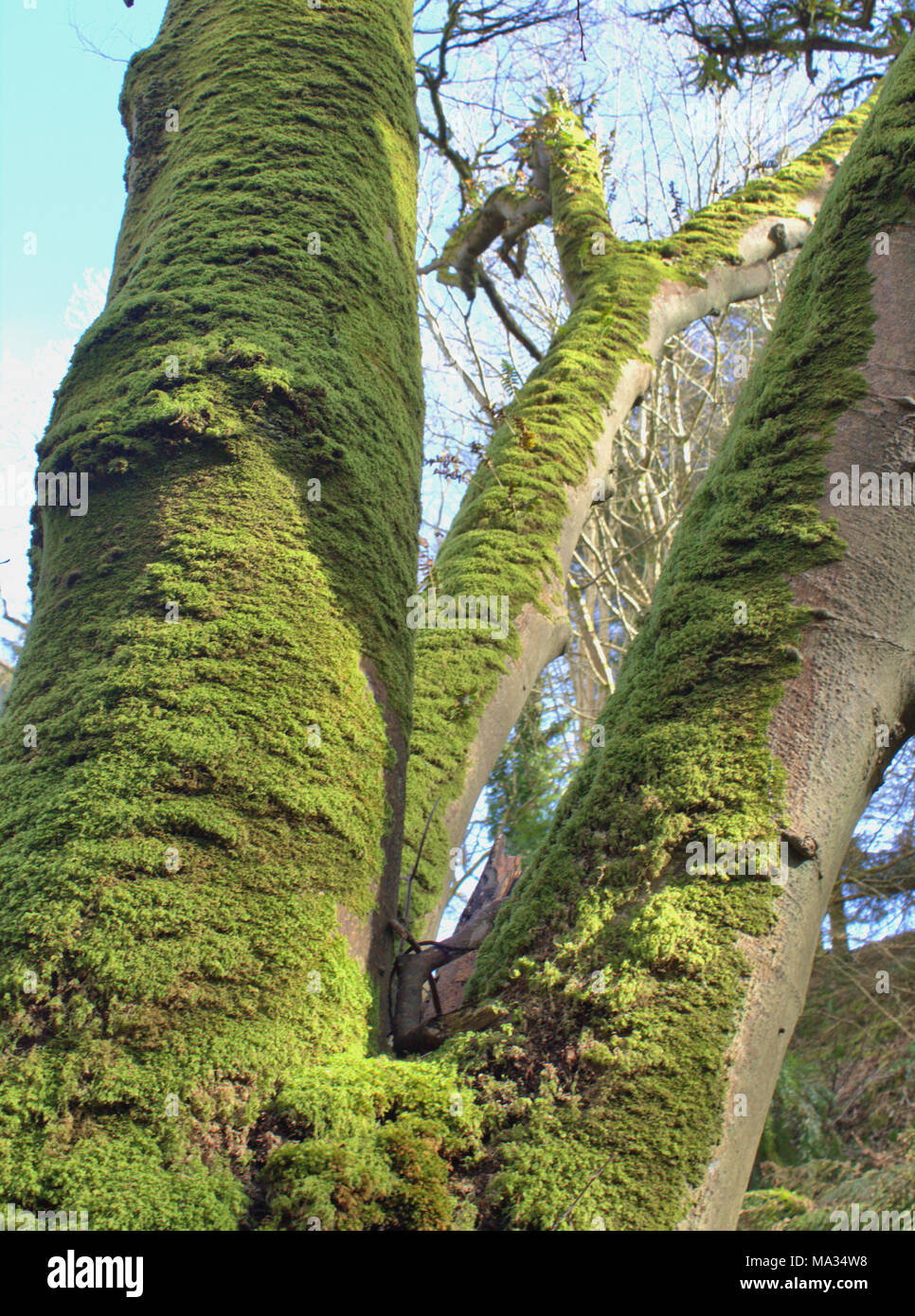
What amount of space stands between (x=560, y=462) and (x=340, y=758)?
6.63ft

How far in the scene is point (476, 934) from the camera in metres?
2.02

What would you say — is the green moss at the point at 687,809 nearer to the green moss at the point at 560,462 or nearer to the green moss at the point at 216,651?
the green moss at the point at 560,462

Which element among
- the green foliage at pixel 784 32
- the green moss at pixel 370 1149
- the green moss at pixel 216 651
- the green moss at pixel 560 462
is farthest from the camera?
the green foliage at pixel 784 32

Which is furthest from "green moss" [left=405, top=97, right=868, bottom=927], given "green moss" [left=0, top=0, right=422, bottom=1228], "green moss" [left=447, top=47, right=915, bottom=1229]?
"green moss" [left=0, top=0, right=422, bottom=1228]

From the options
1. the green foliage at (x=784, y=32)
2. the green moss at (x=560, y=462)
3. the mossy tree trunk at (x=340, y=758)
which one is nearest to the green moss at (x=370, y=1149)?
the mossy tree trunk at (x=340, y=758)

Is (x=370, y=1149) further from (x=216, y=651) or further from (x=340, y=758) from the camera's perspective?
(x=216, y=651)

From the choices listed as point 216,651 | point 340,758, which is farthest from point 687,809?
point 216,651

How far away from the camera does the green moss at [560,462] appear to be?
2.43 metres

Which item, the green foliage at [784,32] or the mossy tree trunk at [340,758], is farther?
the green foliage at [784,32]

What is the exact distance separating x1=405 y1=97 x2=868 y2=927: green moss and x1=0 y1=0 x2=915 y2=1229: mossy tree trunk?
0.06 meters

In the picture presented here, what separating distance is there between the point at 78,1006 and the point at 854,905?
392 inches

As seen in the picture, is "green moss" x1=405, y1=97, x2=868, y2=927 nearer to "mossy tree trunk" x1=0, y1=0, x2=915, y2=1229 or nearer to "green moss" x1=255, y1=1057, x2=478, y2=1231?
"mossy tree trunk" x1=0, y1=0, x2=915, y2=1229

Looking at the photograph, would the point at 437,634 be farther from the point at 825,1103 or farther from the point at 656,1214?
the point at 825,1103

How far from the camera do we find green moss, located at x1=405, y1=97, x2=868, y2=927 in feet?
7.97
